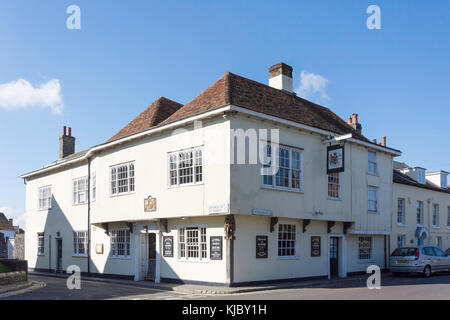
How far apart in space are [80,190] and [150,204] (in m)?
7.90

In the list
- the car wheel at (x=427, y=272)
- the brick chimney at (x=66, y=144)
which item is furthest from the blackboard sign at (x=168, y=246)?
the brick chimney at (x=66, y=144)

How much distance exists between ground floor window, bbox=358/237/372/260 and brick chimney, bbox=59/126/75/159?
20.7 metres

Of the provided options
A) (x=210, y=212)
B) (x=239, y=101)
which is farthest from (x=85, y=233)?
(x=239, y=101)

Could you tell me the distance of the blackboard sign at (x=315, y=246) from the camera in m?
20.6

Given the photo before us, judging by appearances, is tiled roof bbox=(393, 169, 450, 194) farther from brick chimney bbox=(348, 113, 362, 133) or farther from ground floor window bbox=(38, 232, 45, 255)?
ground floor window bbox=(38, 232, 45, 255)

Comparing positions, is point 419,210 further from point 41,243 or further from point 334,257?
point 41,243

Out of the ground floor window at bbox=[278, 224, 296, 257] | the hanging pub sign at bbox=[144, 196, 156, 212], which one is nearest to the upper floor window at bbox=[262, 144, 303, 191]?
the ground floor window at bbox=[278, 224, 296, 257]

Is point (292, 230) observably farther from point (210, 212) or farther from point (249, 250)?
point (210, 212)

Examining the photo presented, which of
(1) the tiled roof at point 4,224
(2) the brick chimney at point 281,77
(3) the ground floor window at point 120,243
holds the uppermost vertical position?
(2) the brick chimney at point 281,77

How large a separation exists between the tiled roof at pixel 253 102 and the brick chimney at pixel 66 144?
49.5 ft

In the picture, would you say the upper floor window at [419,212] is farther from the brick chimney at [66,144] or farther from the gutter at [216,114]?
the brick chimney at [66,144]

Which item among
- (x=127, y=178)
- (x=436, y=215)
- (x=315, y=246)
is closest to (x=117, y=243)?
(x=127, y=178)

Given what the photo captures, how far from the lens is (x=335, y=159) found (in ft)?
66.7

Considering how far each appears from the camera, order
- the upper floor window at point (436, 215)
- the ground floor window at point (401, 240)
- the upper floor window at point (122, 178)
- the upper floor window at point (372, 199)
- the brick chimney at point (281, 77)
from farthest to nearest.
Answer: the upper floor window at point (436, 215) → the ground floor window at point (401, 240) → the upper floor window at point (372, 199) → the brick chimney at point (281, 77) → the upper floor window at point (122, 178)
